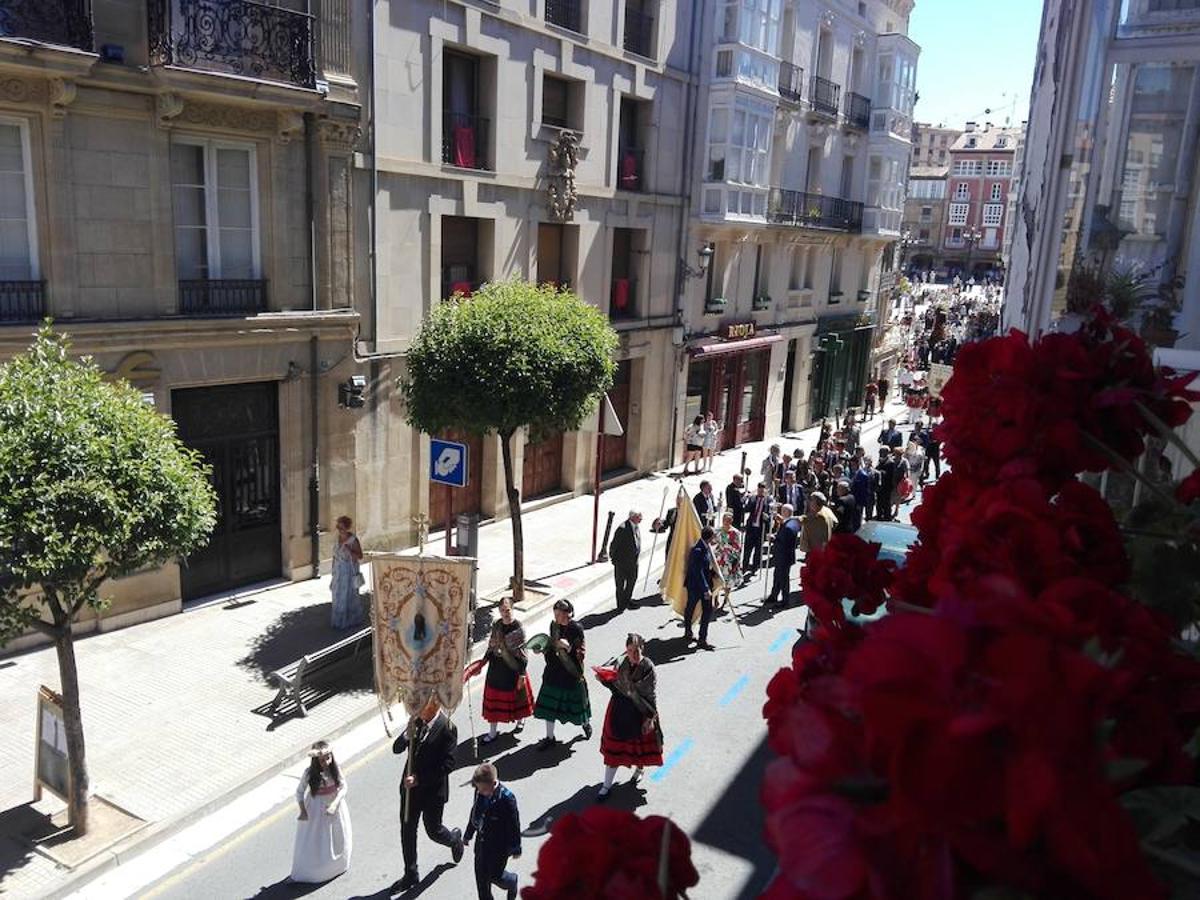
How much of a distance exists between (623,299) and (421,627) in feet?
48.1

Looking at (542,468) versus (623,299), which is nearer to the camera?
(542,468)

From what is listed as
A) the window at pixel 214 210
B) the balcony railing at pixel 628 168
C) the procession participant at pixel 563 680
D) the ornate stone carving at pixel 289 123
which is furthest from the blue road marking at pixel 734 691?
the balcony railing at pixel 628 168

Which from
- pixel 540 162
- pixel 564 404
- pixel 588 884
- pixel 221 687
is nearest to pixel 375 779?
pixel 221 687

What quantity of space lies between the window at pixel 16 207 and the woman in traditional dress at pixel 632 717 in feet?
28.9

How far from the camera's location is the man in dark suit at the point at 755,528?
1722 cm

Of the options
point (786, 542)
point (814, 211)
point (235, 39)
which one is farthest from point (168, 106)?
point (814, 211)

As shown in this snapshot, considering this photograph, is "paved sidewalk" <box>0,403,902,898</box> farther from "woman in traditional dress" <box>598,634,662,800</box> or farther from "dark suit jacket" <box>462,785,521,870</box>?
"woman in traditional dress" <box>598,634,662,800</box>

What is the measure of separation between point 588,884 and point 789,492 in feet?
53.8

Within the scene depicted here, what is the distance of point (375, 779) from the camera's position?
10.0 meters

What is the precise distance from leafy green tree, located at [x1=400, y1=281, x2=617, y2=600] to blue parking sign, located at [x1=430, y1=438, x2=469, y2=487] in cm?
63

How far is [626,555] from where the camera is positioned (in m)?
14.9

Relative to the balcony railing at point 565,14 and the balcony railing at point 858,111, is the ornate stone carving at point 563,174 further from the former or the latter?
the balcony railing at point 858,111

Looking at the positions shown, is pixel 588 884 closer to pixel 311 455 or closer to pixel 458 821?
pixel 458 821

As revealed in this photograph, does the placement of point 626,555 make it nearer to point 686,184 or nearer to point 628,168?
point 628,168
